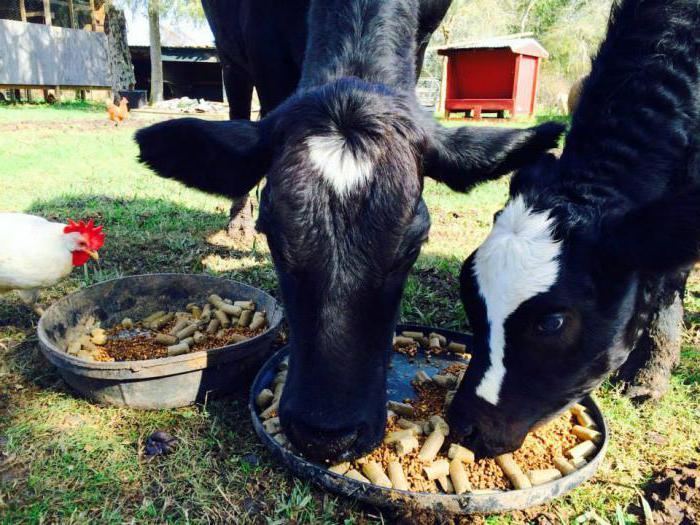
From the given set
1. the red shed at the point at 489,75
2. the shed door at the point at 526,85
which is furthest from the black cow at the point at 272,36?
the shed door at the point at 526,85

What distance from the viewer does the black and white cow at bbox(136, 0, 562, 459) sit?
202 centimetres

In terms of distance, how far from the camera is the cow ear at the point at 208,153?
2439 mm

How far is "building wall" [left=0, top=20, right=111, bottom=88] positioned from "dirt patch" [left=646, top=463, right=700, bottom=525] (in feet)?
73.4

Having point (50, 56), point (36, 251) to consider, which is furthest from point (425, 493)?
point (50, 56)

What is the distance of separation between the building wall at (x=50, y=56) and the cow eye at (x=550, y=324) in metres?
21.9

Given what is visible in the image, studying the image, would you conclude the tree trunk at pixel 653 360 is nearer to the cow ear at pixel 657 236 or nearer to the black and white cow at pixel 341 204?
the cow ear at pixel 657 236

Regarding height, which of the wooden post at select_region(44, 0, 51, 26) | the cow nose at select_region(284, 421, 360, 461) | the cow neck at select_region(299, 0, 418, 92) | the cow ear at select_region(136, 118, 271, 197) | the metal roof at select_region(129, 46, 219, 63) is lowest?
the cow nose at select_region(284, 421, 360, 461)

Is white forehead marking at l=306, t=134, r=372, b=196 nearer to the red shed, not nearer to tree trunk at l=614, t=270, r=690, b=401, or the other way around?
tree trunk at l=614, t=270, r=690, b=401

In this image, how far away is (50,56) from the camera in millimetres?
21406

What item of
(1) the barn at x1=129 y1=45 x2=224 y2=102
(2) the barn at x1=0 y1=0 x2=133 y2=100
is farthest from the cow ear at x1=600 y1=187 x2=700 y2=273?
(1) the barn at x1=129 y1=45 x2=224 y2=102

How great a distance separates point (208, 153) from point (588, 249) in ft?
5.29

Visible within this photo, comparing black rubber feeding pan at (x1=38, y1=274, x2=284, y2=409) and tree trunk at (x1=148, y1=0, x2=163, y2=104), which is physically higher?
tree trunk at (x1=148, y1=0, x2=163, y2=104)

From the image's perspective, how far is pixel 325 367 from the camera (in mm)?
2070

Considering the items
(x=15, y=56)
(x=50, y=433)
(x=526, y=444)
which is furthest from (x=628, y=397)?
(x=15, y=56)
